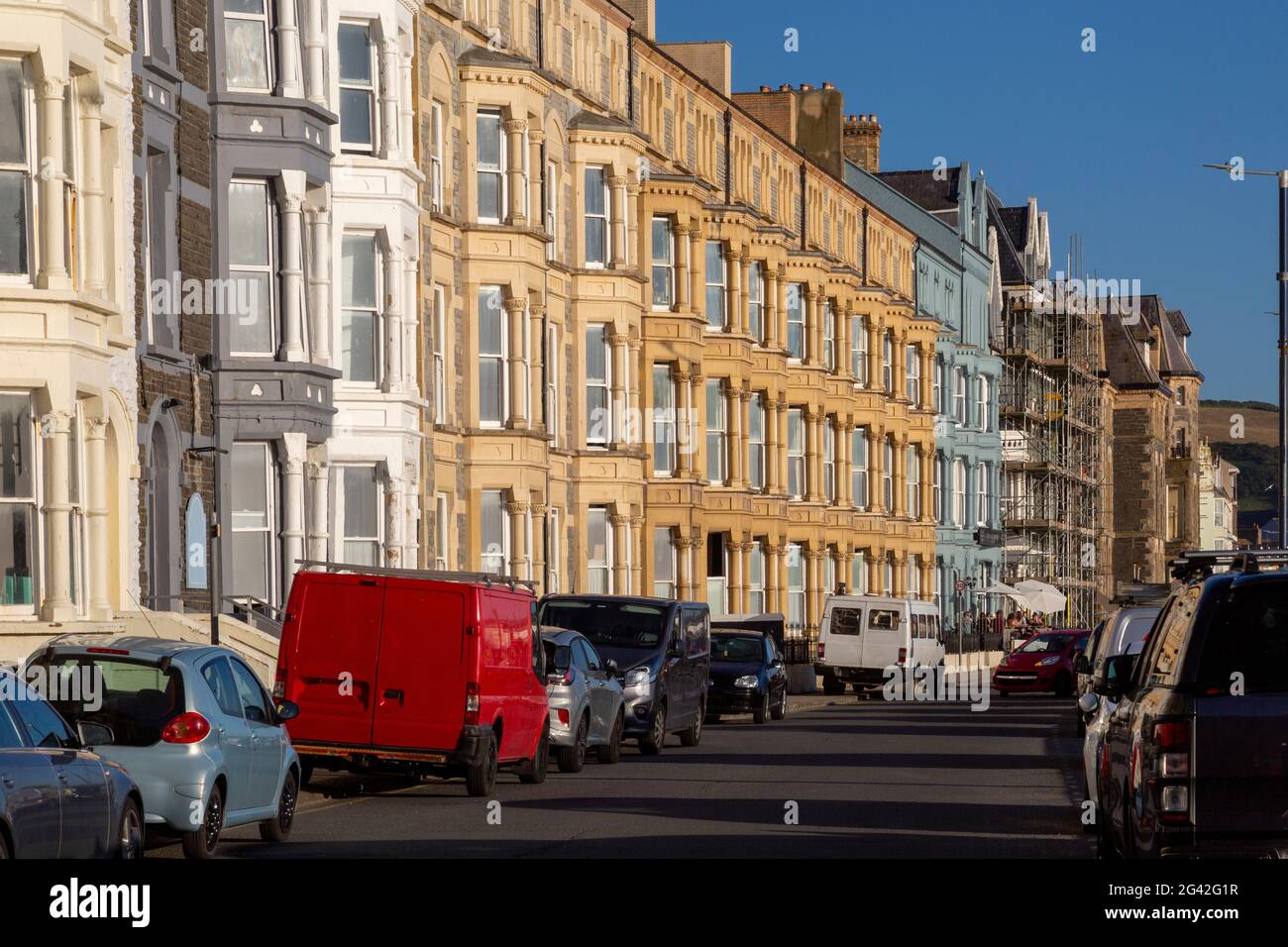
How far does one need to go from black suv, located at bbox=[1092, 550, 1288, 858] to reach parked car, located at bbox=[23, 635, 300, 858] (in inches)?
253

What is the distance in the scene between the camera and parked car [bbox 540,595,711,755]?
3055cm

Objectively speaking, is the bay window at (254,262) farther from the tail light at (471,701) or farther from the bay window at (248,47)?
the tail light at (471,701)

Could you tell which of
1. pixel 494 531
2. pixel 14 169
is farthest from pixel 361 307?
pixel 14 169

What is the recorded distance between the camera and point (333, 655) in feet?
71.2

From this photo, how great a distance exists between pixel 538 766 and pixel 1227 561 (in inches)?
478

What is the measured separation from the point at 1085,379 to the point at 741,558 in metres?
55.8

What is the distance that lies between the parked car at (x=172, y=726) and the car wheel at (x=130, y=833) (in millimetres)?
765

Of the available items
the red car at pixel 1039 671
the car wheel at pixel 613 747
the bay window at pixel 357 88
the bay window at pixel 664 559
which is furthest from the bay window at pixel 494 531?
the red car at pixel 1039 671

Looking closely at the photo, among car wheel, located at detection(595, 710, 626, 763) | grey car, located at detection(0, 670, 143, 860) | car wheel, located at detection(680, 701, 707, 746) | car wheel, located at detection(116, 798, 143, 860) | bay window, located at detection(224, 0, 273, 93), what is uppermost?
A: bay window, located at detection(224, 0, 273, 93)

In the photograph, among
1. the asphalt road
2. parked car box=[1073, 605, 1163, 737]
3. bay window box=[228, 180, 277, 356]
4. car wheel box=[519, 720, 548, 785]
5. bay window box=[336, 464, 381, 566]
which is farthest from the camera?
bay window box=[336, 464, 381, 566]

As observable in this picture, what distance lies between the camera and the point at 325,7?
33.2 meters

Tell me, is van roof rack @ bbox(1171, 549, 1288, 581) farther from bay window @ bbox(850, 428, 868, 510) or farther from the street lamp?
bay window @ bbox(850, 428, 868, 510)

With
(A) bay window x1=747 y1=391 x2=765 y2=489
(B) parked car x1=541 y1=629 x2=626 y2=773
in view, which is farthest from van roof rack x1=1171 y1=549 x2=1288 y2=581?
(A) bay window x1=747 y1=391 x2=765 y2=489

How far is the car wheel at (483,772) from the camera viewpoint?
72.1ft
